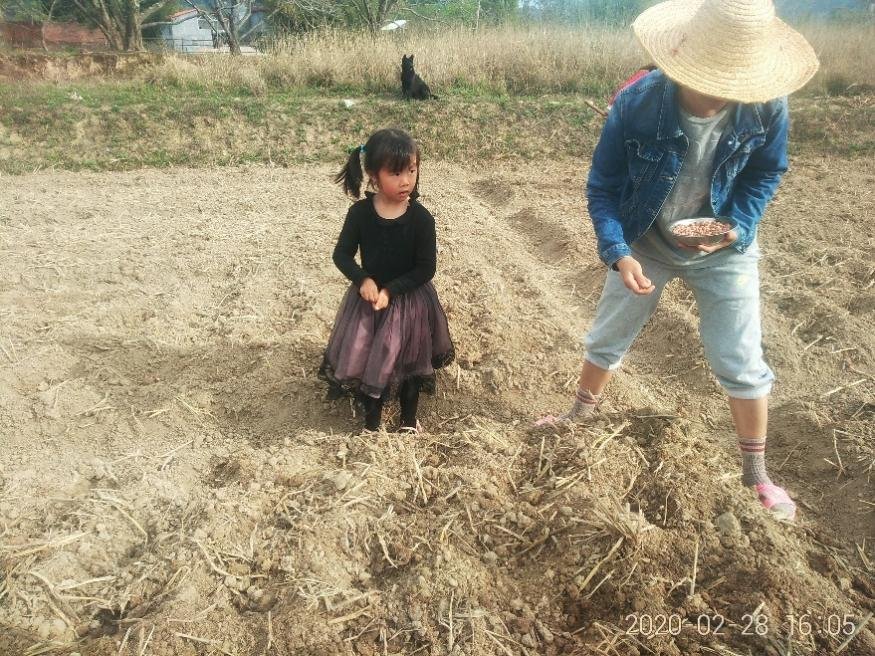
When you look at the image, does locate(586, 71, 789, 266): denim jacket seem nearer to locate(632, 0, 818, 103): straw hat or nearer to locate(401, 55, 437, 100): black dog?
locate(632, 0, 818, 103): straw hat

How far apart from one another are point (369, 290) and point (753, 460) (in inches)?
64.8

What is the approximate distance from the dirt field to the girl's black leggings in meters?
0.16

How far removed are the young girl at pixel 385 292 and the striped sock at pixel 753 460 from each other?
1.33 m

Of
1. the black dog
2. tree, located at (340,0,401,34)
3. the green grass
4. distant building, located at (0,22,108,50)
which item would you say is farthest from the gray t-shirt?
distant building, located at (0,22,108,50)

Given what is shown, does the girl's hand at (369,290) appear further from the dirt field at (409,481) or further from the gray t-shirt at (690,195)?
the gray t-shirt at (690,195)

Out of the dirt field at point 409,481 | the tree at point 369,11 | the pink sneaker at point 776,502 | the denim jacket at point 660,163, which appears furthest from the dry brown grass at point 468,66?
the pink sneaker at point 776,502

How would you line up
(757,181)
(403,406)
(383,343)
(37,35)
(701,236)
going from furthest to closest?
(37,35) → (403,406) → (383,343) → (757,181) → (701,236)

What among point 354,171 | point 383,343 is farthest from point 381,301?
point 354,171

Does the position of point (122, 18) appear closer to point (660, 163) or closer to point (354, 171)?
point (354, 171)

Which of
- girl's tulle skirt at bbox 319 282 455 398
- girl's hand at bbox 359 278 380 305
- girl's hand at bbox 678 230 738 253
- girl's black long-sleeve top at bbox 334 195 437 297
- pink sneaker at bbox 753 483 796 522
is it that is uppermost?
girl's hand at bbox 678 230 738 253

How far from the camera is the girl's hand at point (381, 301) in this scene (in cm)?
249

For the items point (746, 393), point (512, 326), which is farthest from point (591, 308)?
point (746, 393)

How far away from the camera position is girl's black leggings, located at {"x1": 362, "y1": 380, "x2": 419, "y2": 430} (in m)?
2.79

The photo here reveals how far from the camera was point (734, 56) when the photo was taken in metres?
1.83
